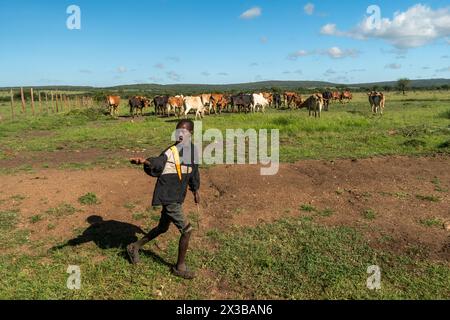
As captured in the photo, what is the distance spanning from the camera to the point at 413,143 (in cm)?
1225

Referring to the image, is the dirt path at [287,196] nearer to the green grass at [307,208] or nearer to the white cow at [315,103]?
the green grass at [307,208]

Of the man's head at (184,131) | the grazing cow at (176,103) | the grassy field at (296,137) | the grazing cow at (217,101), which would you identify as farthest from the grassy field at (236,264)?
the grazing cow at (217,101)

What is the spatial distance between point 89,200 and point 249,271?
355 centimetres

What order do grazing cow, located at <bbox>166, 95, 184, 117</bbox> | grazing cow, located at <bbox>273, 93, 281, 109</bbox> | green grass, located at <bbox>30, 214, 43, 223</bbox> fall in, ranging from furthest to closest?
grazing cow, located at <bbox>273, 93, 281, 109</bbox>
grazing cow, located at <bbox>166, 95, 184, 117</bbox>
green grass, located at <bbox>30, 214, 43, 223</bbox>

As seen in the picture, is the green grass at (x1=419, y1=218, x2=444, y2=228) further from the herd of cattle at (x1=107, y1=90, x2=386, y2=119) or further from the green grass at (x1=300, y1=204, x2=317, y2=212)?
the herd of cattle at (x1=107, y1=90, x2=386, y2=119)

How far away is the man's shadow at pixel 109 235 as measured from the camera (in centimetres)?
564

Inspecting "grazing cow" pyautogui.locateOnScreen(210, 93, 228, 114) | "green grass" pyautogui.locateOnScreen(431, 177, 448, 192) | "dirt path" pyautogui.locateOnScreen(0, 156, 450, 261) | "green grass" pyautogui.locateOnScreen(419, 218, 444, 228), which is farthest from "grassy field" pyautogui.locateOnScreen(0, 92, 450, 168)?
"grazing cow" pyautogui.locateOnScreen(210, 93, 228, 114)

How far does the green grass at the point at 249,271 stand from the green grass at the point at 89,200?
1.59 metres

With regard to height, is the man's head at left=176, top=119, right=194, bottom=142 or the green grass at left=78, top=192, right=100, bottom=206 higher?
the man's head at left=176, top=119, right=194, bottom=142

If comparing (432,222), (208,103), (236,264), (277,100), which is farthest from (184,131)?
(277,100)

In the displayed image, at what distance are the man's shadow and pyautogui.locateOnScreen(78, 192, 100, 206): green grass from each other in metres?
0.61

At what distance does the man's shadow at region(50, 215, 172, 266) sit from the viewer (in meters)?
5.64

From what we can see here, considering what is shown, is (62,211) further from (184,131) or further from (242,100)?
(242,100)
